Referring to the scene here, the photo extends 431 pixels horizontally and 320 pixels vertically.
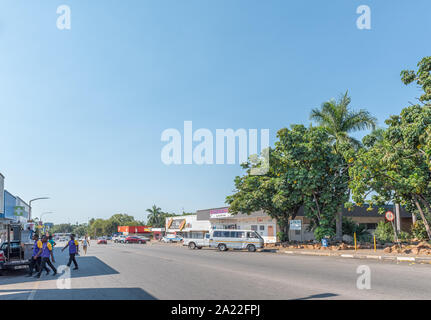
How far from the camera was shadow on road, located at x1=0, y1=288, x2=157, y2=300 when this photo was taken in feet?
31.9

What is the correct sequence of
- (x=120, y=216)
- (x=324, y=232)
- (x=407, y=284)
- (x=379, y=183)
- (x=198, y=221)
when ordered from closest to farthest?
(x=407, y=284) → (x=379, y=183) → (x=324, y=232) → (x=198, y=221) → (x=120, y=216)

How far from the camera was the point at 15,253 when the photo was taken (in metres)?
18.1

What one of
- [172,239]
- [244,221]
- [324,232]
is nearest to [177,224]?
[172,239]

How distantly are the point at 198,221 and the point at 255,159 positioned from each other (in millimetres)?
28331

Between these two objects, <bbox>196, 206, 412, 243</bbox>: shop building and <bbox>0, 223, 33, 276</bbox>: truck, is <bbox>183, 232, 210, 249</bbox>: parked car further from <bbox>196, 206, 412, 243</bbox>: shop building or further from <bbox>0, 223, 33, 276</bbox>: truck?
<bbox>0, 223, 33, 276</bbox>: truck

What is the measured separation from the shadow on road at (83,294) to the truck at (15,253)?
5.19 m

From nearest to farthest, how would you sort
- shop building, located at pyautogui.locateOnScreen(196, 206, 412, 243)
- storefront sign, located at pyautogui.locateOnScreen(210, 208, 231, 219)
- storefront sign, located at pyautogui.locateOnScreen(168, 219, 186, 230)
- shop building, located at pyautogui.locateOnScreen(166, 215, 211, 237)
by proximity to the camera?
1. shop building, located at pyautogui.locateOnScreen(196, 206, 412, 243)
2. storefront sign, located at pyautogui.locateOnScreen(210, 208, 231, 219)
3. shop building, located at pyautogui.locateOnScreen(166, 215, 211, 237)
4. storefront sign, located at pyautogui.locateOnScreen(168, 219, 186, 230)

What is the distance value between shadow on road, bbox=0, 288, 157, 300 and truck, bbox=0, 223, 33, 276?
5195 millimetres

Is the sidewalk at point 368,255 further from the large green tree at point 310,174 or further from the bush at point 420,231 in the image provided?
the bush at point 420,231

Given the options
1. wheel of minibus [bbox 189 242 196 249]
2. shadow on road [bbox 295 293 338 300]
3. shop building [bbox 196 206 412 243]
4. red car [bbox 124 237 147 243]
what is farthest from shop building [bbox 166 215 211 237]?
shadow on road [bbox 295 293 338 300]
